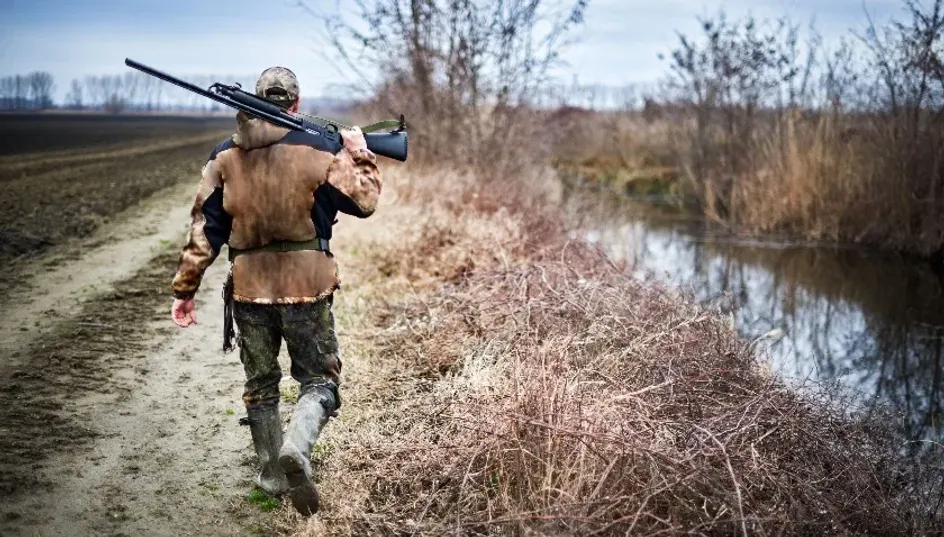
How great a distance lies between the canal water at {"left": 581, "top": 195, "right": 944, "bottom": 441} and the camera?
7.44 metres

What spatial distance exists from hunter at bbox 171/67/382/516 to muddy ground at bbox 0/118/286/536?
489mm

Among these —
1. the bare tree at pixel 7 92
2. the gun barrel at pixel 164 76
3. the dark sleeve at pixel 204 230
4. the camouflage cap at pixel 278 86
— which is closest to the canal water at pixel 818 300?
the camouflage cap at pixel 278 86

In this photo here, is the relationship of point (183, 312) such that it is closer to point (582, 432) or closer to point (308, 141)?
point (308, 141)

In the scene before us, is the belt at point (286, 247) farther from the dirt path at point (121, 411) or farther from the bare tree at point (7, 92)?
the bare tree at point (7, 92)

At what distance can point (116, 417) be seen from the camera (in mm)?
Result: 4777

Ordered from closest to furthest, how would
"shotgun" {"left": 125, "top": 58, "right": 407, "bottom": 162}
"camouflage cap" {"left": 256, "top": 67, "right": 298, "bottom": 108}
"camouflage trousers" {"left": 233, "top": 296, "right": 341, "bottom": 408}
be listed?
"shotgun" {"left": 125, "top": 58, "right": 407, "bottom": 162}, "camouflage cap" {"left": 256, "top": 67, "right": 298, "bottom": 108}, "camouflage trousers" {"left": 233, "top": 296, "right": 341, "bottom": 408}

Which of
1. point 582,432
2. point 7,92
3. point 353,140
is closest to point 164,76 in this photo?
point 353,140

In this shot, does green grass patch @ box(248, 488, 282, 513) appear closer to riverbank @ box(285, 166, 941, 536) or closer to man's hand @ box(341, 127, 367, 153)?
riverbank @ box(285, 166, 941, 536)

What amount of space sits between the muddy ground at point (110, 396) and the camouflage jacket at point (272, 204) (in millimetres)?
1010

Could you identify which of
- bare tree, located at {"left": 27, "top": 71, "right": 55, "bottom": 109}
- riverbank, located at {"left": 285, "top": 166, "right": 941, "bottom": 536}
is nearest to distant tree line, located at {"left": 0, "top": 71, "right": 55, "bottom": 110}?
bare tree, located at {"left": 27, "top": 71, "right": 55, "bottom": 109}

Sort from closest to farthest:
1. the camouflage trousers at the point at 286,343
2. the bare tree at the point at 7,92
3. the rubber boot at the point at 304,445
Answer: the rubber boot at the point at 304,445 < the camouflage trousers at the point at 286,343 < the bare tree at the point at 7,92

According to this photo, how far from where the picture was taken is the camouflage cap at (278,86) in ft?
12.4

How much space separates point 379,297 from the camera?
301 inches

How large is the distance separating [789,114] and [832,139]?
1.39m
